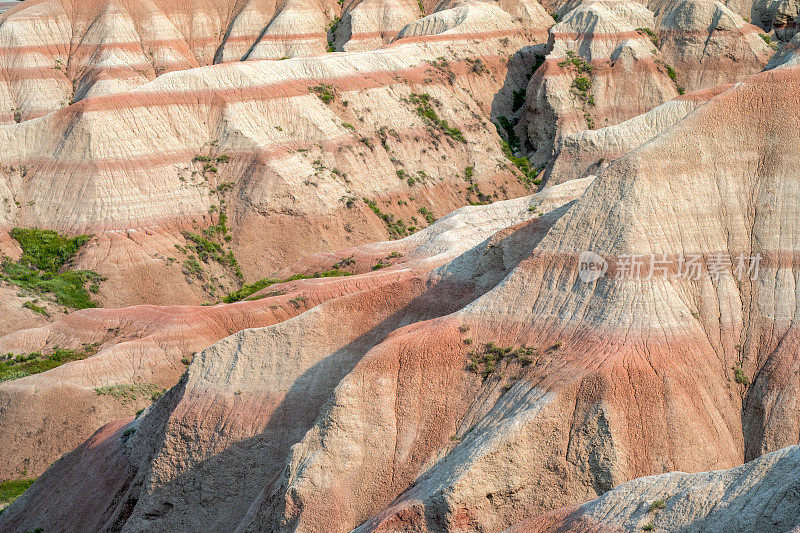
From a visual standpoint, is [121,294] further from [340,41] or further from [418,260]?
[340,41]

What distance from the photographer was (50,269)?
163 feet

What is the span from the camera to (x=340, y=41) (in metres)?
93.6

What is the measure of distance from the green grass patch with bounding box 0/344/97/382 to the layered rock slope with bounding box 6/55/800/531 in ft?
37.4

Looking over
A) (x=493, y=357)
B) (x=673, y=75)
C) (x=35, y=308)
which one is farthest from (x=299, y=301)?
(x=673, y=75)

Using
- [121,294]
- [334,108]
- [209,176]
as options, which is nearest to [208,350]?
[121,294]

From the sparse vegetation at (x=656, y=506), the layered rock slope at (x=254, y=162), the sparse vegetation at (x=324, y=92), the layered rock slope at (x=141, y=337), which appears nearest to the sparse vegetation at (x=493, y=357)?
the sparse vegetation at (x=656, y=506)

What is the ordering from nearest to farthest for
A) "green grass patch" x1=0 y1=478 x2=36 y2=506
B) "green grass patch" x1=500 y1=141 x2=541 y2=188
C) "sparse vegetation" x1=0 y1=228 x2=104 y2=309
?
"green grass patch" x1=0 y1=478 x2=36 y2=506, "sparse vegetation" x1=0 y1=228 x2=104 y2=309, "green grass patch" x1=500 y1=141 x2=541 y2=188

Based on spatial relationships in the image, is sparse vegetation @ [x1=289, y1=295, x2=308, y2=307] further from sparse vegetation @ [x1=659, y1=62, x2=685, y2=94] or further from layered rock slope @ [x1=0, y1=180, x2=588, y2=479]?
sparse vegetation @ [x1=659, y1=62, x2=685, y2=94]

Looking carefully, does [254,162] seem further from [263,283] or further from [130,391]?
[130,391]

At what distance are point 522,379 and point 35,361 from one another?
27753mm

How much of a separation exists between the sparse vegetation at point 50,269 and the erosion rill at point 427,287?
168 mm

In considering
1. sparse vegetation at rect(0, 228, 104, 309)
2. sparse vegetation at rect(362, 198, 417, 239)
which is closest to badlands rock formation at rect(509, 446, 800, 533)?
sparse vegetation at rect(0, 228, 104, 309)

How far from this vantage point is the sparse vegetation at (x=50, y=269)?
47.3 meters

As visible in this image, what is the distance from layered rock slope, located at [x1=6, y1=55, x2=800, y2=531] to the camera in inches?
760
